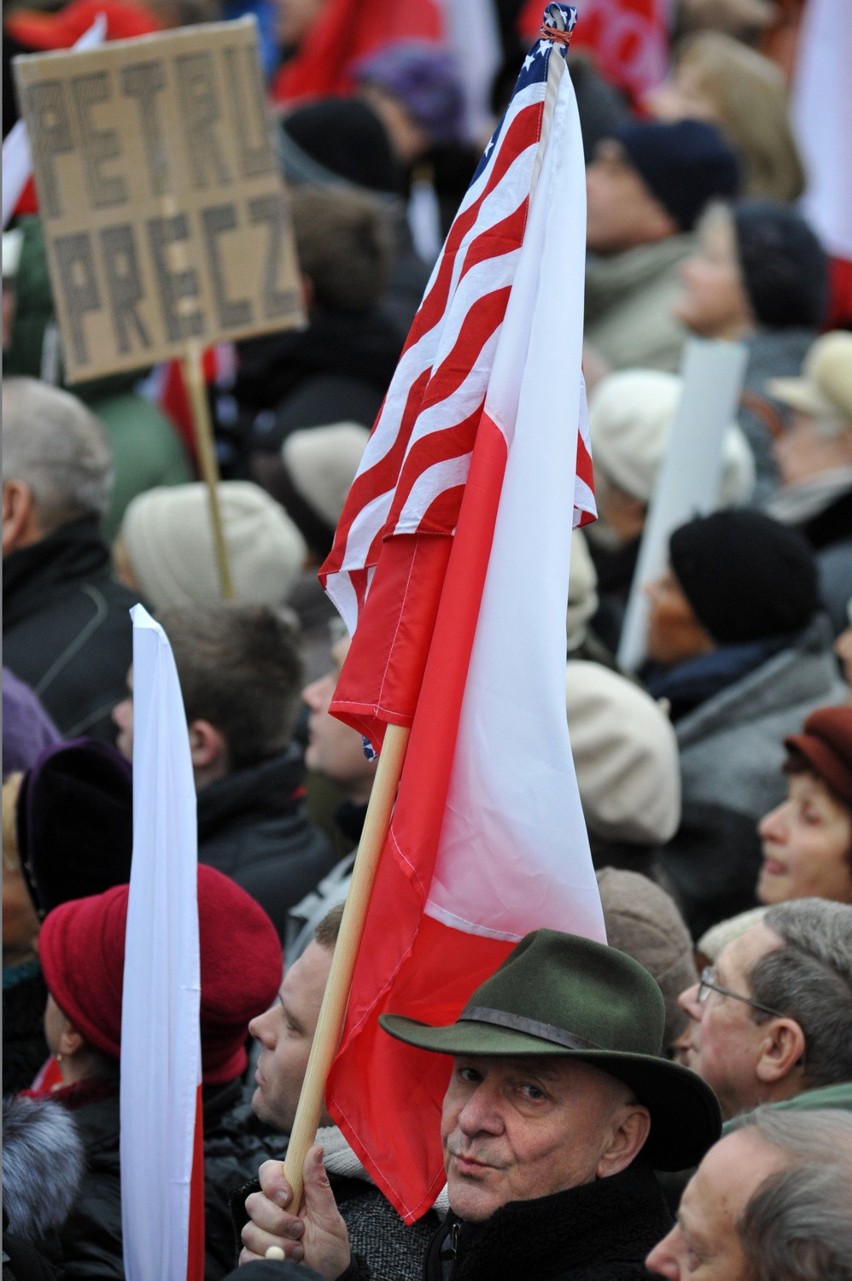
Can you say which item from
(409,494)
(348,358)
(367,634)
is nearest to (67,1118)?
(367,634)

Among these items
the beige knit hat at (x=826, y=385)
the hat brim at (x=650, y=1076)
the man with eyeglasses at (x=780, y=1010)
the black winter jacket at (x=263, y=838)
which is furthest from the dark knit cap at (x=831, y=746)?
the beige knit hat at (x=826, y=385)

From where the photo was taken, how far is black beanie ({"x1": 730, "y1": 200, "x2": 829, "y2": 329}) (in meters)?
6.94

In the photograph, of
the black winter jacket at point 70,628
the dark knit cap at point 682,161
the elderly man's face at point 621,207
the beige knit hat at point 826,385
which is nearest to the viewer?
the black winter jacket at point 70,628

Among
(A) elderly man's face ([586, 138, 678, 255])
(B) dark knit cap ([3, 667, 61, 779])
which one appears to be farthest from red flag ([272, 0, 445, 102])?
(B) dark knit cap ([3, 667, 61, 779])

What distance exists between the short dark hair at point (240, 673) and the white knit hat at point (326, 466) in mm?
1123

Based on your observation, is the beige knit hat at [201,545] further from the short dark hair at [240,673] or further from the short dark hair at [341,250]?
the short dark hair at [341,250]

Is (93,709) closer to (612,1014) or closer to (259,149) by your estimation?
(259,149)

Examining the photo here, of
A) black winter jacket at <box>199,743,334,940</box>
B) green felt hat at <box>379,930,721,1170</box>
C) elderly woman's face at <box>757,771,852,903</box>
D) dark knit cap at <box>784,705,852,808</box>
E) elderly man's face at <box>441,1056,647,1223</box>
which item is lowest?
black winter jacket at <box>199,743,334,940</box>

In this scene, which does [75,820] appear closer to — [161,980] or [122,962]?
[122,962]

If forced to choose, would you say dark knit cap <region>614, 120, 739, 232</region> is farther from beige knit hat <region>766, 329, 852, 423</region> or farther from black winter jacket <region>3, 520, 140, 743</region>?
black winter jacket <region>3, 520, 140, 743</region>

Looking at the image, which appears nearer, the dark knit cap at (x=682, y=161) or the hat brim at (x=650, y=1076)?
the hat brim at (x=650, y=1076)

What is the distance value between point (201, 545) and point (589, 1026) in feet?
9.89

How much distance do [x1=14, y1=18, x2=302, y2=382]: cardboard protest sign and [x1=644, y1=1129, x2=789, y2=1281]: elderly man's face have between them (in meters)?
3.46

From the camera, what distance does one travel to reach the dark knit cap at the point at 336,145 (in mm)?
8188
